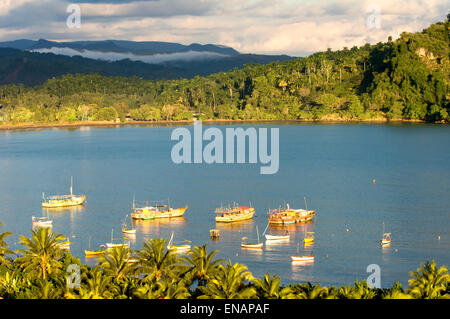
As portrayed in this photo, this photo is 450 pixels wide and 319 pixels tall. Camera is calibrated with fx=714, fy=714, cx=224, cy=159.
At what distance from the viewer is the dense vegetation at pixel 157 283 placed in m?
28.3

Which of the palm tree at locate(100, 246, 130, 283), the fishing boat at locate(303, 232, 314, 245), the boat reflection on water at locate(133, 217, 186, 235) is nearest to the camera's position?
the palm tree at locate(100, 246, 130, 283)

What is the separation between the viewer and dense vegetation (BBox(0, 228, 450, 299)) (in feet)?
92.7

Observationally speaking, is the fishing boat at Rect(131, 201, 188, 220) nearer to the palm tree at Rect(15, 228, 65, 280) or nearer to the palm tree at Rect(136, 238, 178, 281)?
the palm tree at Rect(15, 228, 65, 280)

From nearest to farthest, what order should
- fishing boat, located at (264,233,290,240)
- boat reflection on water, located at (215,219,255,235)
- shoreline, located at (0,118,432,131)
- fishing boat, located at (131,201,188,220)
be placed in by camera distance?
fishing boat, located at (264,233,290,240) → boat reflection on water, located at (215,219,255,235) → fishing boat, located at (131,201,188,220) → shoreline, located at (0,118,432,131)

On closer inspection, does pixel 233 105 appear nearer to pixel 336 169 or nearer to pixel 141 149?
pixel 141 149

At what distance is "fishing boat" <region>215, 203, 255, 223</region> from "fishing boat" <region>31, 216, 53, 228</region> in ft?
45.5

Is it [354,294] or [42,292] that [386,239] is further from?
[42,292]

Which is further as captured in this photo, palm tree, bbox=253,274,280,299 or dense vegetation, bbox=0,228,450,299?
palm tree, bbox=253,274,280,299

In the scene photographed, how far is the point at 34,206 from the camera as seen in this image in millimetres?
67938

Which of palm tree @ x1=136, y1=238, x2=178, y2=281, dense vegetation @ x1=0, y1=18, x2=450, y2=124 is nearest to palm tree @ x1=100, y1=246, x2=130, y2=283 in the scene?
palm tree @ x1=136, y1=238, x2=178, y2=281

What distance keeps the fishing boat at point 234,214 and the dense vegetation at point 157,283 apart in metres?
21.6

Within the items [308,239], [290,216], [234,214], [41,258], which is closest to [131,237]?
[234,214]

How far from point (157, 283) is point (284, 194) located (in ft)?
138
